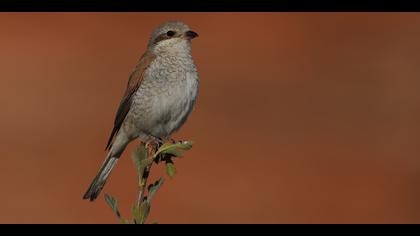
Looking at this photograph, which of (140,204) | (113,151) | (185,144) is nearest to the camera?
(140,204)

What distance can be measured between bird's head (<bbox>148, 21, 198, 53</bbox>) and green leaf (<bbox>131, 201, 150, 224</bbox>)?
7.66 feet

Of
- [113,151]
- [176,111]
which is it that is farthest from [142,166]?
[113,151]

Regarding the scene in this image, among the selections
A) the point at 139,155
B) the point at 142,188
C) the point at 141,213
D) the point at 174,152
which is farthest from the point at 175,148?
the point at 141,213

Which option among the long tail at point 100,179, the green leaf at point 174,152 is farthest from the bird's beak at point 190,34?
the green leaf at point 174,152

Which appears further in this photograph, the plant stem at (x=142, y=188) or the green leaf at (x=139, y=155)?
the green leaf at (x=139, y=155)

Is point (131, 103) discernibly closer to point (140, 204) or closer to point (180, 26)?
point (180, 26)

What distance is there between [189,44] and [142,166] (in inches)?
87.3

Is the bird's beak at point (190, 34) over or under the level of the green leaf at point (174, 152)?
over

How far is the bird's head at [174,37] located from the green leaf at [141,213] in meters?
2.34

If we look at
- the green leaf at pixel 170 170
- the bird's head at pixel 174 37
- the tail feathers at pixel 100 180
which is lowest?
the green leaf at pixel 170 170

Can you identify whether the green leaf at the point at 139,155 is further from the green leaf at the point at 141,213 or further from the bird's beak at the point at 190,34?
the bird's beak at the point at 190,34

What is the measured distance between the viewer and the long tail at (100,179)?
346 cm

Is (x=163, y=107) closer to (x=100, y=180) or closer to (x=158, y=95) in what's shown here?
(x=158, y=95)

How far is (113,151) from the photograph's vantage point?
3805mm
